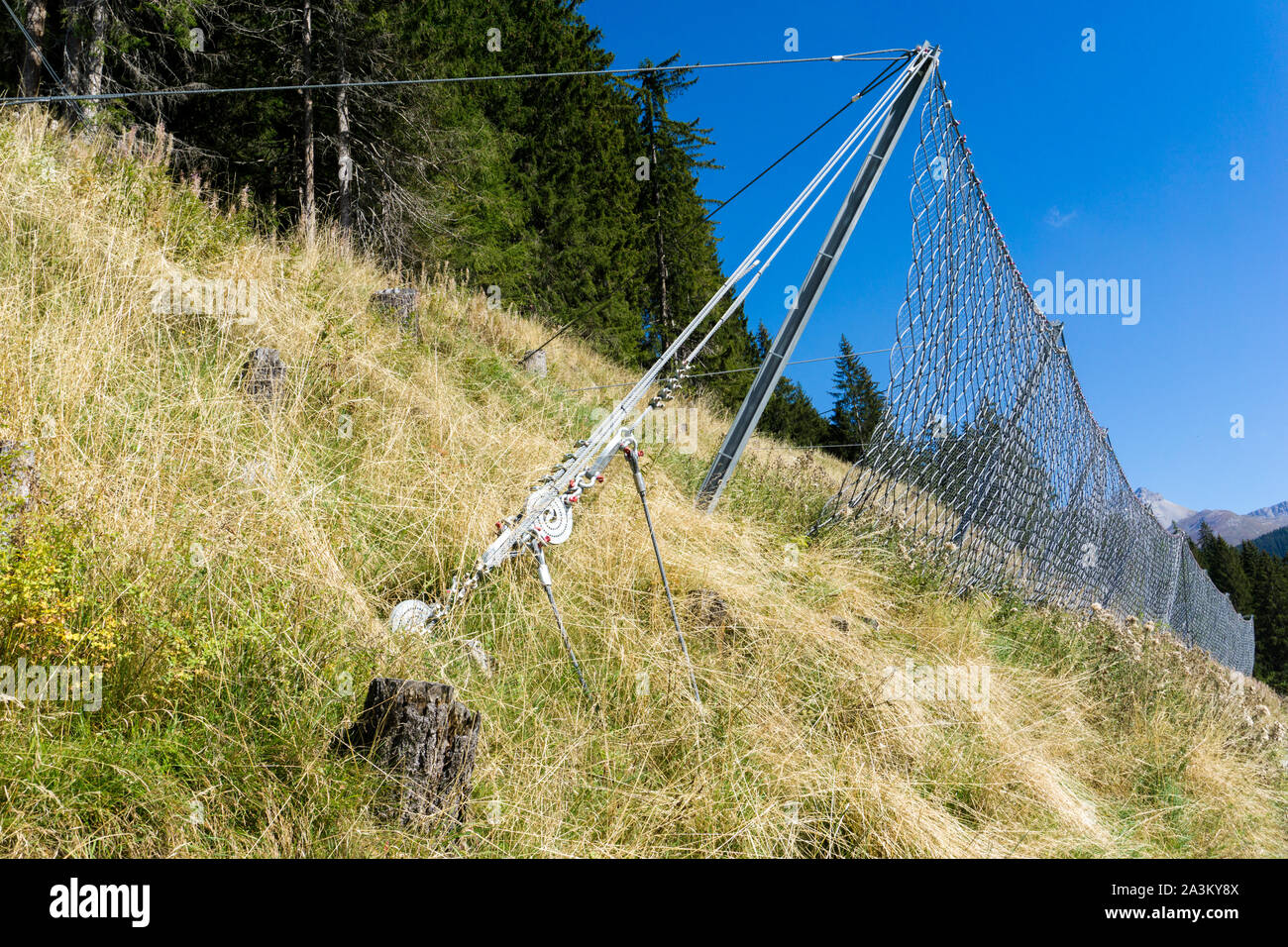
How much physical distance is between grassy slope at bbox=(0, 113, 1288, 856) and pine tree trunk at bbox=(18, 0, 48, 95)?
726 centimetres

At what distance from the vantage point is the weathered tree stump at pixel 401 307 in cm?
496

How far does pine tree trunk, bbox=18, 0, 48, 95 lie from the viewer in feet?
29.6

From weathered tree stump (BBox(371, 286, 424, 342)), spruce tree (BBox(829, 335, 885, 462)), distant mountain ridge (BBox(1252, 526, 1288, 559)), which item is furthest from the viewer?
distant mountain ridge (BBox(1252, 526, 1288, 559))

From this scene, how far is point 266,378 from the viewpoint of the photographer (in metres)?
3.22

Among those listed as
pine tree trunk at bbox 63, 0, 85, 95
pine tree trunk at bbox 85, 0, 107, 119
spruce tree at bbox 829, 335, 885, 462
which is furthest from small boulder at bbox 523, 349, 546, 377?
spruce tree at bbox 829, 335, 885, 462

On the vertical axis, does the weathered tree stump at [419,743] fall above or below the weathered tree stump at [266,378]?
below

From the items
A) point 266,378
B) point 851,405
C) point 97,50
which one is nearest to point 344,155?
point 97,50

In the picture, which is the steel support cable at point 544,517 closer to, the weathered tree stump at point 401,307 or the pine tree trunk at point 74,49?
the weathered tree stump at point 401,307

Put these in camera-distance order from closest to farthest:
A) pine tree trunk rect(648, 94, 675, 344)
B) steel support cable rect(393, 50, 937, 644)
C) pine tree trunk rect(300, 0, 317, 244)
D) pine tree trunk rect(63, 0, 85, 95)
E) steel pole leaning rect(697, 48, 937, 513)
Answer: steel support cable rect(393, 50, 937, 644), steel pole leaning rect(697, 48, 937, 513), pine tree trunk rect(63, 0, 85, 95), pine tree trunk rect(300, 0, 317, 244), pine tree trunk rect(648, 94, 675, 344)

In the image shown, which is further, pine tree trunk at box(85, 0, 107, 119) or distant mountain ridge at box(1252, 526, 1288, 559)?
distant mountain ridge at box(1252, 526, 1288, 559)

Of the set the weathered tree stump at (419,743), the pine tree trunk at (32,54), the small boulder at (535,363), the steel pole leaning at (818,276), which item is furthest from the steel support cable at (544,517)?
the pine tree trunk at (32,54)

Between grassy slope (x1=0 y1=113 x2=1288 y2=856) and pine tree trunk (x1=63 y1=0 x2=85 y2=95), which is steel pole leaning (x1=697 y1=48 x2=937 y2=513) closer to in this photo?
grassy slope (x1=0 y1=113 x2=1288 y2=856)

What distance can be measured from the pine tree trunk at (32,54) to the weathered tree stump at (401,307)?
7.74 meters
